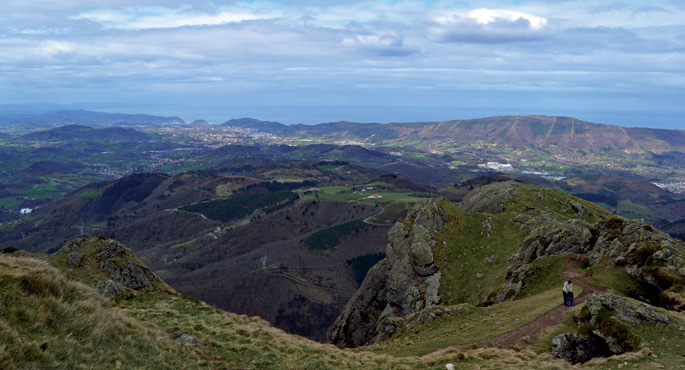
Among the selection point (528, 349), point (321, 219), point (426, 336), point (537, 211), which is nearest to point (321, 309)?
point (321, 219)

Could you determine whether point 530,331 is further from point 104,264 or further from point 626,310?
point 104,264

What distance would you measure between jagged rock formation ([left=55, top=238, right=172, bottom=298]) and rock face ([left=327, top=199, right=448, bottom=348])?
29.5 metres

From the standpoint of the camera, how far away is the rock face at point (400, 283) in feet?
177

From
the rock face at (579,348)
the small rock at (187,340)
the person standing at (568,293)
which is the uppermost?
the person standing at (568,293)

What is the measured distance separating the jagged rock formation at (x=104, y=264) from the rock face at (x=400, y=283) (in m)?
29.5

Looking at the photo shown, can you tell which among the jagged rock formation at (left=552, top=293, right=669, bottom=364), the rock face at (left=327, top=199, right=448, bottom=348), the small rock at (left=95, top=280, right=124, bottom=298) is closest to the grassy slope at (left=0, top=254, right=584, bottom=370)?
the jagged rock formation at (left=552, top=293, right=669, bottom=364)

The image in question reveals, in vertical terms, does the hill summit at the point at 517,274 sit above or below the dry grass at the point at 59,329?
below

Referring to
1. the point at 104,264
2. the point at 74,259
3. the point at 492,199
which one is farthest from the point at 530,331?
the point at 492,199

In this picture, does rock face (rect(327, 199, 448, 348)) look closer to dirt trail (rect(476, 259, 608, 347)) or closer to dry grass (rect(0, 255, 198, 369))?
dirt trail (rect(476, 259, 608, 347))

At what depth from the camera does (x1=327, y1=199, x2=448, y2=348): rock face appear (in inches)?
A: 2126

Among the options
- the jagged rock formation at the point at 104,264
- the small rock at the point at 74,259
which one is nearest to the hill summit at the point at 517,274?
the jagged rock formation at the point at 104,264

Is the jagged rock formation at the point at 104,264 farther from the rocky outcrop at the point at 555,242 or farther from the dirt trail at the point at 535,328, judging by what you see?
the rocky outcrop at the point at 555,242

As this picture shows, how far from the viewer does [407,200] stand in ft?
610

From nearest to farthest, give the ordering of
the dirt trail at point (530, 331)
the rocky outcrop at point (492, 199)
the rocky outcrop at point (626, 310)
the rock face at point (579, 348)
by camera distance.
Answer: the rock face at point (579, 348) < the rocky outcrop at point (626, 310) < the dirt trail at point (530, 331) < the rocky outcrop at point (492, 199)
